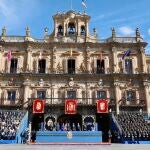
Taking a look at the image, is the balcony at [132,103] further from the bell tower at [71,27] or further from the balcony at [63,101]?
the bell tower at [71,27]

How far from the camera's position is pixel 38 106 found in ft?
139

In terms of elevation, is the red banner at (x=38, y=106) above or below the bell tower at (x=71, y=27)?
below

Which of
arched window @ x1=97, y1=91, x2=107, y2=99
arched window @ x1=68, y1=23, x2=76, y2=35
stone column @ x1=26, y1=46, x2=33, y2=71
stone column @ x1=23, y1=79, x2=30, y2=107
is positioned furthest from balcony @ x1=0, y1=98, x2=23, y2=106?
arched window @ x1=68, y1=23, x2=76, y2=35

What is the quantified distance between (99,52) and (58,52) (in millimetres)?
6284

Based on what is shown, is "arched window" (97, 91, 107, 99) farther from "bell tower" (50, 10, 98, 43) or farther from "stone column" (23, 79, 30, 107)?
"stone column" (23, 79, 30, 107)

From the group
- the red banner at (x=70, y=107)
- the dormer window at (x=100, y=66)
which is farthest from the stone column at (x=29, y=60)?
the dormer window at (x=100, y=66)

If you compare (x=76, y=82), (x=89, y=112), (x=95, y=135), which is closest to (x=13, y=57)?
(x=76, y=82)

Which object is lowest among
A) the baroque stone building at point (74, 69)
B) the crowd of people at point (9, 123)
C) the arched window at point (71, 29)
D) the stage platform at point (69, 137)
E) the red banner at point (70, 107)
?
the stage platform at point (69, 137)

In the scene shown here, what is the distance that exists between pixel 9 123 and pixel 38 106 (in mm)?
4945

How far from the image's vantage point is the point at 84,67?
46469mm

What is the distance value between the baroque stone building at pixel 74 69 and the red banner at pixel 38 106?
41.0 inches

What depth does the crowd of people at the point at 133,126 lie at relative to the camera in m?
35.8

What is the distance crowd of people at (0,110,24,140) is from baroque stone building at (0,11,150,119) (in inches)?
80.0

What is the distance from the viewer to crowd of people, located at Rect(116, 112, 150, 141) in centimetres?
3581
